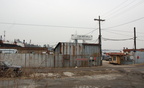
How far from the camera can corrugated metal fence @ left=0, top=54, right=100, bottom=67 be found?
61.6 ft

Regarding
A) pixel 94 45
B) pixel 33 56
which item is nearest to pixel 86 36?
pixel 94 45

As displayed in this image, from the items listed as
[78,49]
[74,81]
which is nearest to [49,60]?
[78,49]

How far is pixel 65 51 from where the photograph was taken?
21406 millimetres

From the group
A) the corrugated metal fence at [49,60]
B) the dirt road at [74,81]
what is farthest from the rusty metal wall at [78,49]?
the dirt road at [74,81]

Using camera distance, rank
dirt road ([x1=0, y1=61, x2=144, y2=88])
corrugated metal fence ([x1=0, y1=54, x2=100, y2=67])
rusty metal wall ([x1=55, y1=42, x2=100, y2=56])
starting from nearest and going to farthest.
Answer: dirt road ([x1=0, y1=61, x2=144, y2=88]), corrugated metal fence ([x1=0, y1=54, x2=100, y2=67]), rusty metal wall ([x1=55, y1=42, x2=100, y2=56])

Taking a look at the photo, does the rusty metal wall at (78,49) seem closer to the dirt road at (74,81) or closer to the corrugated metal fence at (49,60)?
the corrugated metal fence at (49,60)

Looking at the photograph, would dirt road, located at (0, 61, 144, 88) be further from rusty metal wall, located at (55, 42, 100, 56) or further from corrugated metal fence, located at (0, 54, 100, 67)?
rusty metal wall, located at (55, 42, 100, 56)

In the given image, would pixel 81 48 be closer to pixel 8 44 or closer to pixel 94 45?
pixel 94 45

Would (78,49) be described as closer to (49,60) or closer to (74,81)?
(49,60)

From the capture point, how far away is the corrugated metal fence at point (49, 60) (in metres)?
18.8

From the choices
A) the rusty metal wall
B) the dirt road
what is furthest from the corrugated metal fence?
the dirt road

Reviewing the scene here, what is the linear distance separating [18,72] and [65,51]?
→ 10896mm

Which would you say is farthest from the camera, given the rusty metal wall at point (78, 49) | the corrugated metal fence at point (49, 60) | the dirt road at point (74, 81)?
the rusty metal wall at point (78, 49)

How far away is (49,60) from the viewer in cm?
2027
